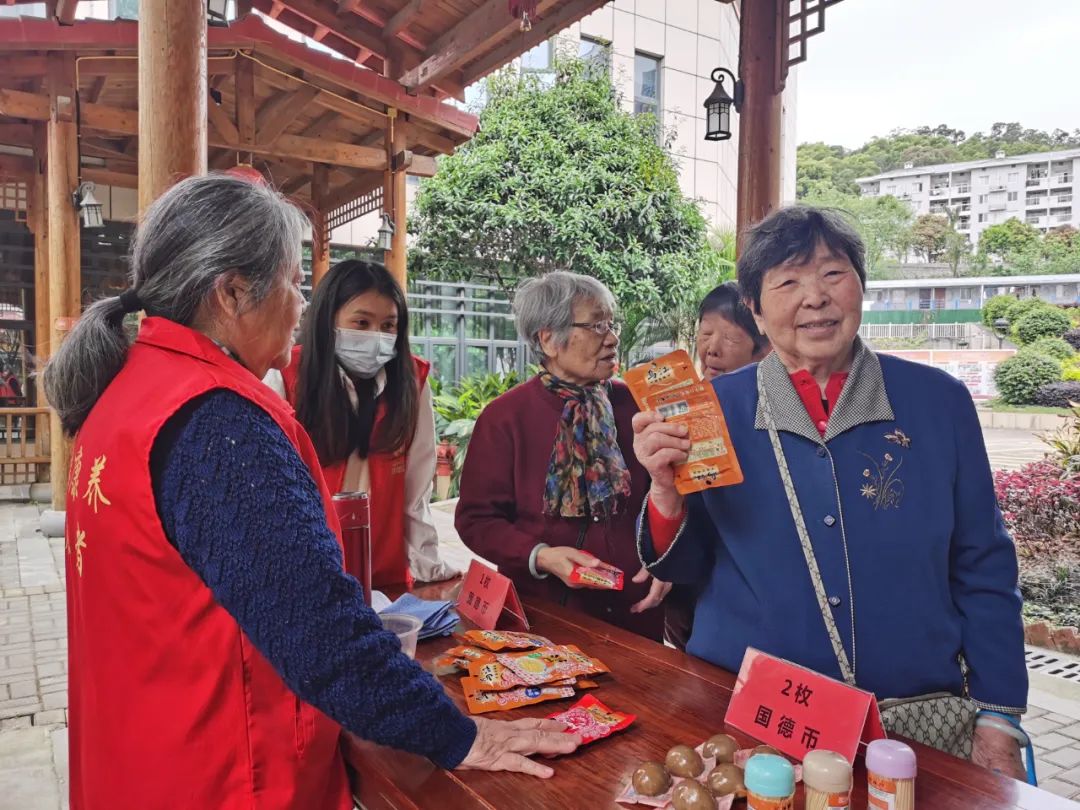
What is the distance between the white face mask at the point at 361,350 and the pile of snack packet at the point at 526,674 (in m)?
0.87

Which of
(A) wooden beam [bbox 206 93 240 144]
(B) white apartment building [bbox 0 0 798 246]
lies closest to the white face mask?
(A) wooden beam [bbox 206 93 240 144]

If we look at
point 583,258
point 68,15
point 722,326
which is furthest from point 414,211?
point 722,326

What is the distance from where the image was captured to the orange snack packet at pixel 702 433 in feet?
4.17

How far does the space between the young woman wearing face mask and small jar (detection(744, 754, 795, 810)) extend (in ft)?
4.39

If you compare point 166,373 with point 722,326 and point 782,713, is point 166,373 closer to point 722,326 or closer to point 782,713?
point 782,713

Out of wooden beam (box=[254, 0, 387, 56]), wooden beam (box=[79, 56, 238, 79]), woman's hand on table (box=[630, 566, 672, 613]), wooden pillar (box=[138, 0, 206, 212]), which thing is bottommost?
woman's hand on table (box=[630, 566, 672, 613])

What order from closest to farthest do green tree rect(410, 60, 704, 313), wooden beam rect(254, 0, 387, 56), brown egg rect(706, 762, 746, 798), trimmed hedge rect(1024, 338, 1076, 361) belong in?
brown egg rect(706, 762, 746, 798) < wooden beam rect(254, 0, 387, 56) < trimmed hedge rect(1024, 338, 1076, 361) < green tree rect(410, 60, 704, 313)

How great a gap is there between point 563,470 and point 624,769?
3.54 ft

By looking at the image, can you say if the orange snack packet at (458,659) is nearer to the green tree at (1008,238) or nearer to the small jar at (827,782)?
the small jar at (827,782)

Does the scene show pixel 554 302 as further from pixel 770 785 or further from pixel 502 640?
pixel 770 785

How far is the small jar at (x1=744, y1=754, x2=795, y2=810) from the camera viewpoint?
2.75 ft

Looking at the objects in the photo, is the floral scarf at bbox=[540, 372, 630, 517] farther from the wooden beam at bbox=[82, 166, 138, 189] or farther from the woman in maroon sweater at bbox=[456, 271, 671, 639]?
the wooden beam at bbox=[82, 166, 138, 189]

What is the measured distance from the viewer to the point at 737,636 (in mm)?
1423

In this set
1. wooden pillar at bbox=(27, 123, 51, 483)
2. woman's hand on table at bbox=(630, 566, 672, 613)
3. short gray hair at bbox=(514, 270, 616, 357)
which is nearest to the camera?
woman's hand on table at bbox=(630, 566, 672, 613)
